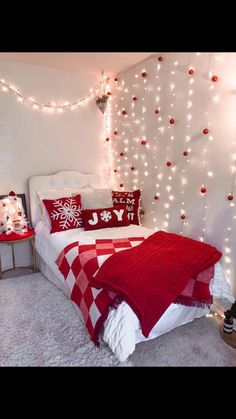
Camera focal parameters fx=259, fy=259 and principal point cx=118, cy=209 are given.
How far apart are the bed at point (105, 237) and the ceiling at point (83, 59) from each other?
4.29 feet

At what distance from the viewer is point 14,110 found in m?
3.06

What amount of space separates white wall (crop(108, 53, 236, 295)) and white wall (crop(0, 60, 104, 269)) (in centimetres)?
Answer: 52

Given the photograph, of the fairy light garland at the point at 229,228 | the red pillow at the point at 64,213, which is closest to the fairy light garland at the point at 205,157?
the fairy light garland at the point at 229,228

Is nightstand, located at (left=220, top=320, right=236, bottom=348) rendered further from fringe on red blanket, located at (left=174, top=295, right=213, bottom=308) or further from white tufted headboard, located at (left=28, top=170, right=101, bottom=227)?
white tufted headboard, located at (left=28, top=170, right=101, bottom=227)

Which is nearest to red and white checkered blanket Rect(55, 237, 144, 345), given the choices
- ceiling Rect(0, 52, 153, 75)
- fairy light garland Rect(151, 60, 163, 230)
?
fairy light garland Rect(151, 60, 163, 230)

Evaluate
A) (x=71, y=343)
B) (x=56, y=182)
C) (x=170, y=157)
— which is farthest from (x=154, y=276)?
(x=56, y=182)

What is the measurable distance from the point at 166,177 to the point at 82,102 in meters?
1.65

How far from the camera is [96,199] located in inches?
119

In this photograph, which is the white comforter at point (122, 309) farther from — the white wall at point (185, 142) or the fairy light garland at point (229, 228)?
the white wall at point (185, 142)

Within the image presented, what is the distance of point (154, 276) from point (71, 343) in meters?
0.81

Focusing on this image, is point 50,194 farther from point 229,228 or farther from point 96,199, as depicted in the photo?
point 229,228

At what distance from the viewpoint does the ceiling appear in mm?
2828
